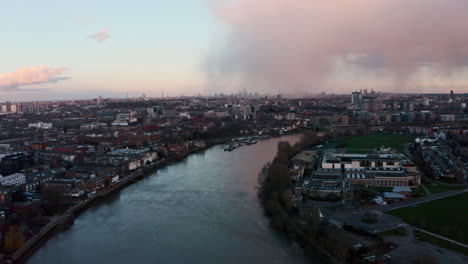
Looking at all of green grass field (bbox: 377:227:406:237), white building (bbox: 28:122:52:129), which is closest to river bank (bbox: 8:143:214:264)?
green grass field (bbox: 377:227:406:237)

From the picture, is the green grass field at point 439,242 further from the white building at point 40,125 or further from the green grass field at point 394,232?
the white building at point 40,125

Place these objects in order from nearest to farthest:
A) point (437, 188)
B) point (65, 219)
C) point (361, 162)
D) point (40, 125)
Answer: point (65, 219), point (437, 188), point (361, 162), point (40, 125)

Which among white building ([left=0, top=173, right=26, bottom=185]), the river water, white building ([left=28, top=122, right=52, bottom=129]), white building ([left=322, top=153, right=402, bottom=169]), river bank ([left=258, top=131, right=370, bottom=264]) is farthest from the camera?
white building ([left=28, top=122, right=52, bottom=129])

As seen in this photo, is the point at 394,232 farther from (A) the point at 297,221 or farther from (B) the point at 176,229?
(B) the point at 176,229

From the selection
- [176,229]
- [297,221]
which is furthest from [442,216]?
[176,229]

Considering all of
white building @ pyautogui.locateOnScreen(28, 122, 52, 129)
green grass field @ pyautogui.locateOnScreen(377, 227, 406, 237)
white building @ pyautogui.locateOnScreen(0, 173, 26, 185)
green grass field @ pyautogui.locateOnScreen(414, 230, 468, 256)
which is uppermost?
white building @ pyautogui.locateOnScreen(28, 122, 52, 129)

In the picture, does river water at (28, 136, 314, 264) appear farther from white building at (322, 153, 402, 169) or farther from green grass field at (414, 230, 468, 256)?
white building at (322, 153, 402, 169)

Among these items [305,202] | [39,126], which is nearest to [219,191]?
[305,202]
